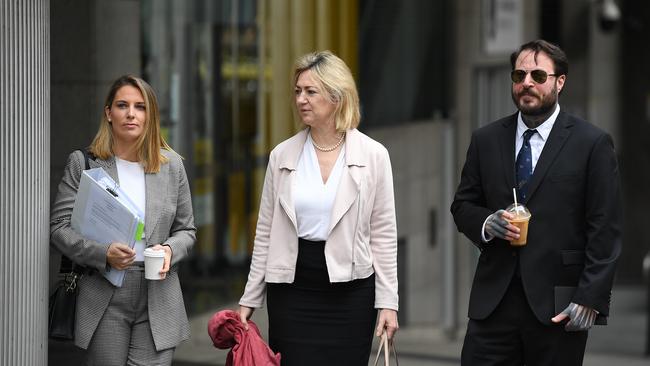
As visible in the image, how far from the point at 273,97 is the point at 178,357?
11.2ft

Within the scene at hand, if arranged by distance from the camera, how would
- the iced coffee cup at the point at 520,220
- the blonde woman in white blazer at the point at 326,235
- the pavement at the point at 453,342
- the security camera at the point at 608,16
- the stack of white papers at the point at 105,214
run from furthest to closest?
the security camera at the point at 608,16, the pavement at the point at 453,342, the blonde woman in white blazer at the point at 326,235, the iced coffee cup at the point at 520,220, the stack of white papers at the point at 105,214

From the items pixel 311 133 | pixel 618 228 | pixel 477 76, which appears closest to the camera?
pixel 618 228

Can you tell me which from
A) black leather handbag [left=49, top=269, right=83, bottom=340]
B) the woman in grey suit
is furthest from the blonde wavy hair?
black leather handbag [left=49, top=269, right=83, bottom=340]

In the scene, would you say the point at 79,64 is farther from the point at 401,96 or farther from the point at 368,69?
the point at 401,96

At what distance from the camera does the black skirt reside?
570cm

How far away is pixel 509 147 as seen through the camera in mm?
5719

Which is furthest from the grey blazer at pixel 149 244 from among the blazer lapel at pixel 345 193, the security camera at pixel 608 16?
the security camera at pixel 608 16

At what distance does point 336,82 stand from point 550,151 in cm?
101

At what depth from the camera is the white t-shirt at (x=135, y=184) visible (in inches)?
217

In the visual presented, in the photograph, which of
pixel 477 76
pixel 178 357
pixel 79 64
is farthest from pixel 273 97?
pixel 477 76

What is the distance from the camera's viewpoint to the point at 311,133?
19.2ft

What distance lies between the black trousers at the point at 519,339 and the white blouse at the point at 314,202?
33.8 inches

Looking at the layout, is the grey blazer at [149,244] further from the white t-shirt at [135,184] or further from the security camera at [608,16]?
the security camera at [608,16]

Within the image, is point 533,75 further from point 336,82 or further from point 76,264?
point 76,264
